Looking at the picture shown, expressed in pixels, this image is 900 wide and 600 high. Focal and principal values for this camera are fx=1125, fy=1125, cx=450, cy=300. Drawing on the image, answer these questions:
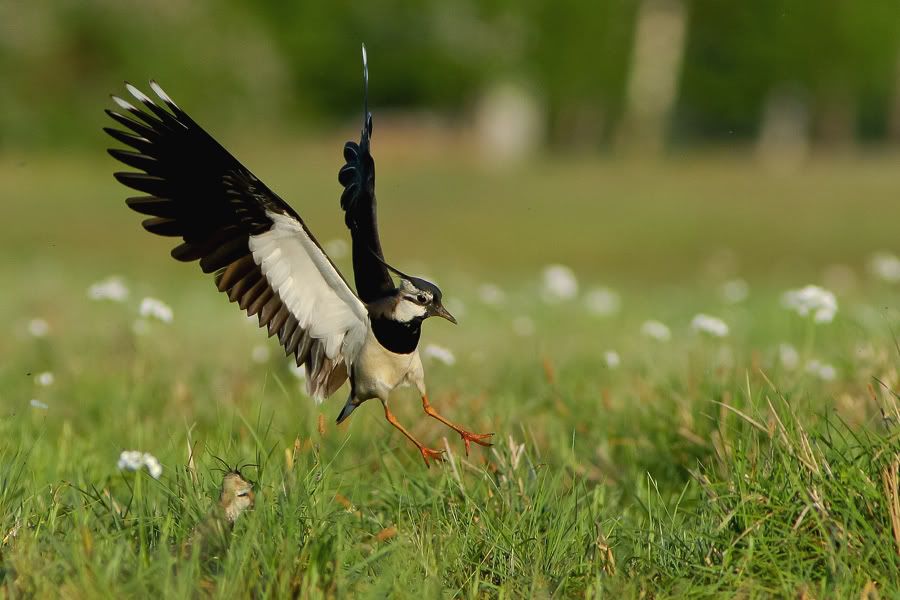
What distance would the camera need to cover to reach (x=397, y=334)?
3551mm

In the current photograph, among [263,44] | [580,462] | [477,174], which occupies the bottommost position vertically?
[477,174]

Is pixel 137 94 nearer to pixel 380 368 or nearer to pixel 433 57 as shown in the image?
pixel 380 368

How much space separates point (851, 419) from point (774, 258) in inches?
471

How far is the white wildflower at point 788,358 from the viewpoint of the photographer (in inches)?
200

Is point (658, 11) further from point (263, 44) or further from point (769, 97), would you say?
point (263, 44)

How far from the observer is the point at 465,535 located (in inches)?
116

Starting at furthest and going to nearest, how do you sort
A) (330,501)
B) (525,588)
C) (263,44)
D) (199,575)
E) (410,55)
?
(410,55)
(263,44)
(330,501)
(525,588)
(199,575)

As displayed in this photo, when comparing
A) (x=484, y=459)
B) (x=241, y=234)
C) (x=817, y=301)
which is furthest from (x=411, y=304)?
(x=817, y=301)

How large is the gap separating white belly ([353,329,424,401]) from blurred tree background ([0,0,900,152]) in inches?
965

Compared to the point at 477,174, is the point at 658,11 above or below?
above

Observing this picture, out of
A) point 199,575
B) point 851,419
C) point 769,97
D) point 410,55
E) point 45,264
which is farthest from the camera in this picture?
point 769,97

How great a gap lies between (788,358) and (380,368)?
246 centimetres

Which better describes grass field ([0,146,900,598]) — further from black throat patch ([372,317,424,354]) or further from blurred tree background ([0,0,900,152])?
→ blurred tree background ([0,0,900,152])

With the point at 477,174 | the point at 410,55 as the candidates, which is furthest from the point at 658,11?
the point at 477,174
